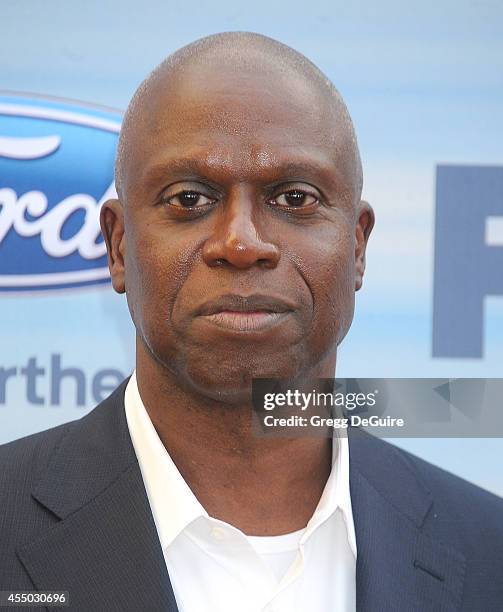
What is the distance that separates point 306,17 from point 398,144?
360 mm

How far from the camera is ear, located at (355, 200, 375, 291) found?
1.72 metres

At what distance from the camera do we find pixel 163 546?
1.52 metres

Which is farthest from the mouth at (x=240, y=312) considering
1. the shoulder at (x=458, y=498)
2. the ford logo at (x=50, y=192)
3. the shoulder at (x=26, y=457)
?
the ford logo at (x=50, y=192)

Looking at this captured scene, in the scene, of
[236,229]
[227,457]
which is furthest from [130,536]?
[236,229]

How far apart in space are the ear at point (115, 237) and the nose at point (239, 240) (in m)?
0.27

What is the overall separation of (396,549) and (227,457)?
329 millimetres

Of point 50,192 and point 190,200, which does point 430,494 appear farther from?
point 50,192

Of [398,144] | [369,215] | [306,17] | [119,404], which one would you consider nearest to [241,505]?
[119,404]

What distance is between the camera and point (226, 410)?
1.58 meters

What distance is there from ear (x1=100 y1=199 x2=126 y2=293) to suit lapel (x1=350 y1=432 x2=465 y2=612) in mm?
549

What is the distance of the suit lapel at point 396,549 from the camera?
1.56 metres

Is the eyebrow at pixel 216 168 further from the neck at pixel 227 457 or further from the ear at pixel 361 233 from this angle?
the neck at pixel 227 457

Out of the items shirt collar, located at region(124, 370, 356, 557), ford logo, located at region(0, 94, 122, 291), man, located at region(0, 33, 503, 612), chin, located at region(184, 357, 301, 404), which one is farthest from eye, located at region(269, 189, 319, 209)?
ford logo, located at region(0, 94, 122, 291)

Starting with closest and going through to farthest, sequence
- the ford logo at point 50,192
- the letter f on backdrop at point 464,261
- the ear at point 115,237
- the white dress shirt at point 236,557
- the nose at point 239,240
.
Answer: the nose at point 239,240 → the white dress shirt at point 236,557 → the ear at point 115,237 → the ford logo at point 50,192 → the letter f on backdrop at point 464,261
